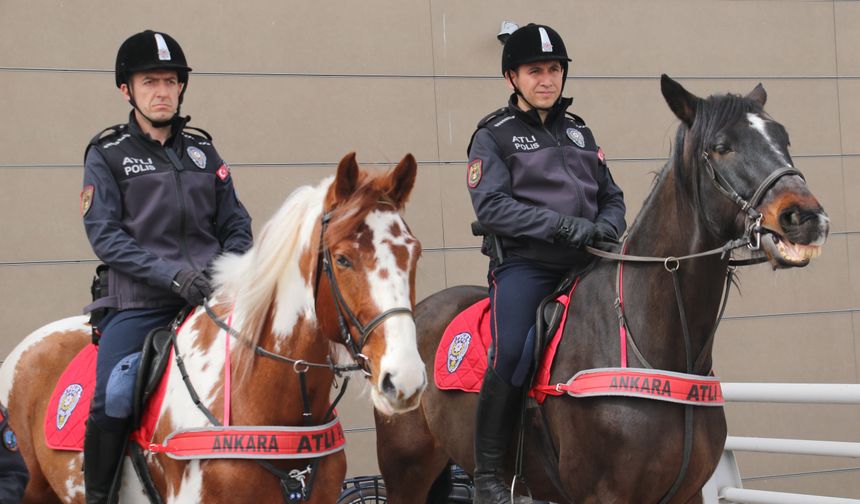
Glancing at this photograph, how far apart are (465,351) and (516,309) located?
58 centimetres

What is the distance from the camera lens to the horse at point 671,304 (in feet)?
14.0

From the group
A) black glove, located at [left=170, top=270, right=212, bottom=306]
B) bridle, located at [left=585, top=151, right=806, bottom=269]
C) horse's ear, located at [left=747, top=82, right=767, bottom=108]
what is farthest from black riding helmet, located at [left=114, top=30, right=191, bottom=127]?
horse's ear, located at [left=747, top=82, right=767, bottom=108]

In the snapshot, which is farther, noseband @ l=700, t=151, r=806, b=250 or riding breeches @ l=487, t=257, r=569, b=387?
riding breeches @ l=487, t=257, r=569, b=387

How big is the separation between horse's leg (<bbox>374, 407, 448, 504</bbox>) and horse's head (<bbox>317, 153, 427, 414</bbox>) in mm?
2557

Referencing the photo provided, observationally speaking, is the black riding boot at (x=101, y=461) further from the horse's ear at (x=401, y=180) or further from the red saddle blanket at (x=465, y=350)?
the red saddle blanket at (x=465, y=350)

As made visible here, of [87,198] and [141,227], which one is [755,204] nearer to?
[141,227]

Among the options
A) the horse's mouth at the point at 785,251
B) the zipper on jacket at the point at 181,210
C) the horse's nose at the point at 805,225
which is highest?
the zipper on jacket at the point at 181,210

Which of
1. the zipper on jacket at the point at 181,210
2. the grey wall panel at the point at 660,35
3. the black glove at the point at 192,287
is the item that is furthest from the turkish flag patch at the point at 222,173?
the grey wall panel at the point at 660,35

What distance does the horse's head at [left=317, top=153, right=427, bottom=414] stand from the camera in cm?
326

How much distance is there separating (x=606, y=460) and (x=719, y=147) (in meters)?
1.45

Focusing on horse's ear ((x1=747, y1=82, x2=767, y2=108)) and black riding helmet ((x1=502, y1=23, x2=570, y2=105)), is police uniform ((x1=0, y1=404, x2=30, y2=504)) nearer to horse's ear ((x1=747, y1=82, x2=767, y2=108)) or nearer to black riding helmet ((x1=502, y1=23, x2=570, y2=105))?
black riding helmet ((x1=502, y1=23, x2=570, y2=105))

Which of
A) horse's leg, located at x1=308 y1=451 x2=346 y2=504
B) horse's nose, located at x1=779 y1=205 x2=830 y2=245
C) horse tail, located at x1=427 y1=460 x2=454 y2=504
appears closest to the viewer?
horse's leg, located at x1=308 y1=451 x2=346 y2=504

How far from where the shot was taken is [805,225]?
156 inches

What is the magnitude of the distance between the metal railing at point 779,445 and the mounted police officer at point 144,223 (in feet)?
10.9
